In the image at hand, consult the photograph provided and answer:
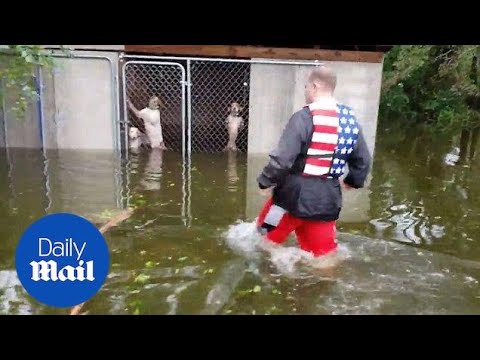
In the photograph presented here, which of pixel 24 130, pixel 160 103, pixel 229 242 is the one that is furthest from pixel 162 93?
pixel 229 242

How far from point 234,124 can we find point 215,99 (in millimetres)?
905

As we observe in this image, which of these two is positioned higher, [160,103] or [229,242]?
[160,103]

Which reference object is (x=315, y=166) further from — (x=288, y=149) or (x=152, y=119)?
(x=152, y=119)

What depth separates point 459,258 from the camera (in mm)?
4641

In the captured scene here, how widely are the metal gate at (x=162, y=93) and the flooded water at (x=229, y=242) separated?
1348mm

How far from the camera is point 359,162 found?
13.4 ft

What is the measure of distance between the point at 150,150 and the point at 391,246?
5.09m

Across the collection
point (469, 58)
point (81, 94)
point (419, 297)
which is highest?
point (469, 58)

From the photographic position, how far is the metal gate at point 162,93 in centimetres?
894

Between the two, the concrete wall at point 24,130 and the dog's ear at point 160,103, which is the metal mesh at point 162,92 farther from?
the concrete wall at point 24,130

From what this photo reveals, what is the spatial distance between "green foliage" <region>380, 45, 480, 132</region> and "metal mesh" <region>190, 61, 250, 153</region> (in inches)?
211

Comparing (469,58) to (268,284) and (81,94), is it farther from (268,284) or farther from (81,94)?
(268,284)
